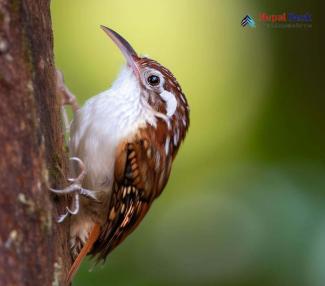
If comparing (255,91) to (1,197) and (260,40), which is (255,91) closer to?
(260,40)

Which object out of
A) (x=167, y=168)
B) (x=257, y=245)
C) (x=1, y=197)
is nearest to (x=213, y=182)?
(x=257, y=245)

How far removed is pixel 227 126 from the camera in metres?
4.87

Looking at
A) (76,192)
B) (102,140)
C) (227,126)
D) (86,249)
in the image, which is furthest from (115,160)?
(227,126)

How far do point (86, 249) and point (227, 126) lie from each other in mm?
1915

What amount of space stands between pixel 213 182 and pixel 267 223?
2.19ft

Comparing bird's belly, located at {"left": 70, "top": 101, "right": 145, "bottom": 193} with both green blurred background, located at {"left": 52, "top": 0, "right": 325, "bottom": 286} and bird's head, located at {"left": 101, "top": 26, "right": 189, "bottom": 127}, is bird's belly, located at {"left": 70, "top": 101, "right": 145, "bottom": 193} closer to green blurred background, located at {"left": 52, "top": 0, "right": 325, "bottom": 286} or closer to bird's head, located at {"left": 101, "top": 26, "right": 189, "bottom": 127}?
bird's head, located at {"left": 101, "top": 26, "right": 189, "bottom": 127}

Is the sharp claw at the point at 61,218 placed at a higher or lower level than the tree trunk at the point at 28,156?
lower

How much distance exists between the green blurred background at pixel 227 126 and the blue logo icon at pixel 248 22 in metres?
0.04

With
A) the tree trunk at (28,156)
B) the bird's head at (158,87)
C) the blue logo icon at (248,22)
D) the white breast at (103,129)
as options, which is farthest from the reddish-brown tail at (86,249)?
the blue logo icon at (248,22)

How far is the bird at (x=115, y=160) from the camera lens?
3334mm

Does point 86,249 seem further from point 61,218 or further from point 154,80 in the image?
point 154,80

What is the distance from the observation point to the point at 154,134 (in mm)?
3473

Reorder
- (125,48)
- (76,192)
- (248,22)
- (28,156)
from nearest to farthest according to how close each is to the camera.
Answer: (28,156) → (76,192) → (125,48) → (248,22)

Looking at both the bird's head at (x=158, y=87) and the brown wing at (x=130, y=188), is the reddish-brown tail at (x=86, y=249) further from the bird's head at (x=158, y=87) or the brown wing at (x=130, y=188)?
the bird's head at (x=158, y=87)
